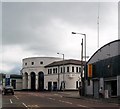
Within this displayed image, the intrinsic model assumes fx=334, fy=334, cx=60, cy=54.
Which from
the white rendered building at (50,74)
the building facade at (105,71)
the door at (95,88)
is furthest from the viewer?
the white rendered building at (50,74)

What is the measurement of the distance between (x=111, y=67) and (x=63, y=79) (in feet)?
173

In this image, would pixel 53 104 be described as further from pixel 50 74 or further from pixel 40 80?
pixel 40 80

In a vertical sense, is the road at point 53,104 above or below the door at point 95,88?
below

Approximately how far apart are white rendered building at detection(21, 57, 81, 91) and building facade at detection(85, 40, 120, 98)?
4104cm

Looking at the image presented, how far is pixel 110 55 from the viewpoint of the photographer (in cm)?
4741

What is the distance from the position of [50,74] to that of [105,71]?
6223 cm

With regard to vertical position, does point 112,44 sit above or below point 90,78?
above

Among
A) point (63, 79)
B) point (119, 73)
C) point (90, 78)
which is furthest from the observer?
point (63, 79)

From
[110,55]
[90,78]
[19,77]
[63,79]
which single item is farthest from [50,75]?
[110,55]

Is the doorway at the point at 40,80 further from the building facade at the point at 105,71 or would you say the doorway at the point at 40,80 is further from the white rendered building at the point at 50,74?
the building facade at the point at 105,71

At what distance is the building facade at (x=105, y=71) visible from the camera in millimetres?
44781

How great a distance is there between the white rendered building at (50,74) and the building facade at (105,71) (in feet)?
135

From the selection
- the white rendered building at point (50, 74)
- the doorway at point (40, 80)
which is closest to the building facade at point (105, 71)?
the white rendered building at point (50, 74)

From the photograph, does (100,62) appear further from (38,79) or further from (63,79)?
(38,79)
